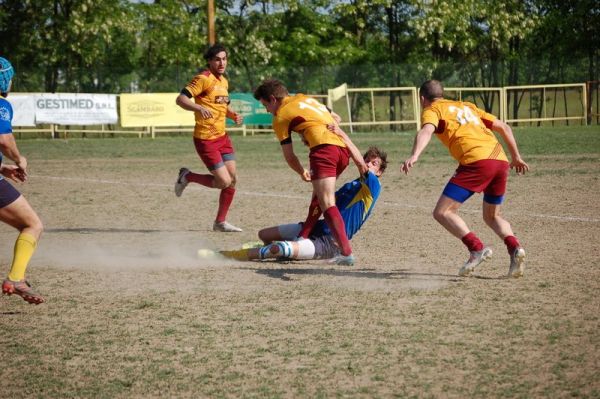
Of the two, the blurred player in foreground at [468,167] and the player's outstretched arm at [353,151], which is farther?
the player's outstretched arm at [353,151]

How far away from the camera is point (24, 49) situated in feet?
138

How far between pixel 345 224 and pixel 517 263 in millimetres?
1869

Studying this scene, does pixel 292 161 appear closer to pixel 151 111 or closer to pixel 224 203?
pixel 224 203

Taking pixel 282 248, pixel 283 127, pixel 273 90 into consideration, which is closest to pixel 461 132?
pixel 283 127

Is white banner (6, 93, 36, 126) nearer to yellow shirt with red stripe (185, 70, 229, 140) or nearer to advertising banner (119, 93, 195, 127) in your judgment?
advertising banner (119, 93, 195, 127)

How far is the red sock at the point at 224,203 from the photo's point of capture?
10602 mm

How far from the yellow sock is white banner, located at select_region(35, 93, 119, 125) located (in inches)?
1069

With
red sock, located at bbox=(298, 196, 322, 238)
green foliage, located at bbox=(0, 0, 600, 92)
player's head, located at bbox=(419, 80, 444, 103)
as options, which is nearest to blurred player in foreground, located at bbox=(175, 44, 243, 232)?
red sock, located at bbox=(298, 196, 322, 238)

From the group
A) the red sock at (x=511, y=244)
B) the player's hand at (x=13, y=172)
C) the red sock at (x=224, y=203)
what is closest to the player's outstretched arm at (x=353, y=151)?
the red sock at (x=511, y=244)

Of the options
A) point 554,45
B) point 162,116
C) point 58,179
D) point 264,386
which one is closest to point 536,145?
point 58,179

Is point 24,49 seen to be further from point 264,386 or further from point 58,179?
point 264,386

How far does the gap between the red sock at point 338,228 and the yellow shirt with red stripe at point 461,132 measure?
1193 mm

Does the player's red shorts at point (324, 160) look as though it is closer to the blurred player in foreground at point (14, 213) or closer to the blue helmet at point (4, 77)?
the blurred player in foreground at point (14, 213)

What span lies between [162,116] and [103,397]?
3017cm
